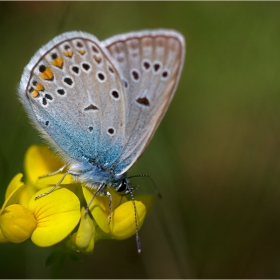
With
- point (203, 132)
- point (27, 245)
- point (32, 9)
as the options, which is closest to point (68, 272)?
point (27, 245)

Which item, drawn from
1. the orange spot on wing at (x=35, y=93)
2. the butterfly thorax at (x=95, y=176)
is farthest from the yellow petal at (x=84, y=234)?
the orange spot on wing at (x=35, y=93)

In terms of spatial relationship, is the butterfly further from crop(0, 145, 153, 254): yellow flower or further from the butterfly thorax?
crop(0, 145, 153, 254): yellow flower

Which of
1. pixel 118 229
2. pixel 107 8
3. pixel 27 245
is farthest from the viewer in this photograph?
pixel 107 8

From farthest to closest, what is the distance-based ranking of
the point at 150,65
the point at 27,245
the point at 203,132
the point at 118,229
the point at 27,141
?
the point at 203,132
the point at 27,141
the point at 27,245
the point at 150,65
the point at 118,229

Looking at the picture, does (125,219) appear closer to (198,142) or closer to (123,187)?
(123,187)

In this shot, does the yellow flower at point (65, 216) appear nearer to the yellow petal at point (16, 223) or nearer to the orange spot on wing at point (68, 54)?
the yellow petal at point (16, 223)

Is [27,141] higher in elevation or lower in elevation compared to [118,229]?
higher

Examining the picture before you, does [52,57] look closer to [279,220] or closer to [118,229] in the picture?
[118,229]

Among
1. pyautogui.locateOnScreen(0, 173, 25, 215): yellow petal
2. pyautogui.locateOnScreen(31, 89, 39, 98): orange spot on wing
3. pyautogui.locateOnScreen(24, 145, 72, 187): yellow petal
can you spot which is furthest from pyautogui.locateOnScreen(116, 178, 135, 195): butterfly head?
pyautogui.locateOnScreen(31, 89, 39, 98): orange spot on wing
